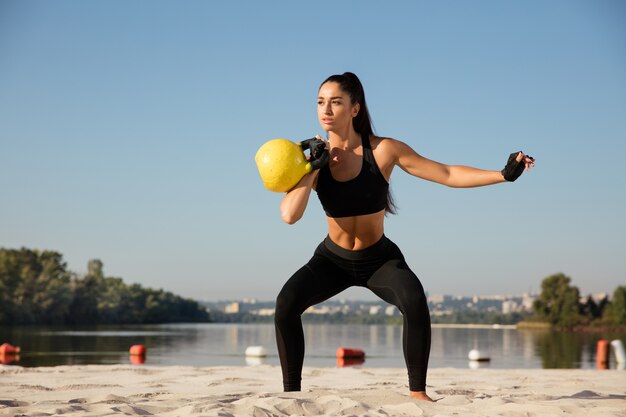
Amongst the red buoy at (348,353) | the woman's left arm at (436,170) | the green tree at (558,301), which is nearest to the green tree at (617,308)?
the green tree at (558,301)

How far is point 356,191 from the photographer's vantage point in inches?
184

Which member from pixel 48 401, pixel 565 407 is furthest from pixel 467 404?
pixel 48 401

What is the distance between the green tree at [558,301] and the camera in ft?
245

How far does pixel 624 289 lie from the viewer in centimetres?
7506

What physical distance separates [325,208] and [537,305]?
76765 millimetres

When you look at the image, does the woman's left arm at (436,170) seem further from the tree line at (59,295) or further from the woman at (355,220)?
the tree line at (59,295)

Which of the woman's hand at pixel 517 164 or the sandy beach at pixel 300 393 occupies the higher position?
the woman's hand at pixel 517 164

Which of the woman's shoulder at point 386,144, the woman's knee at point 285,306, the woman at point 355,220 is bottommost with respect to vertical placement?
the woman's knee at point 285,306

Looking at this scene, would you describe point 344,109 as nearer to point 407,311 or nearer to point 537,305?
point 407,311

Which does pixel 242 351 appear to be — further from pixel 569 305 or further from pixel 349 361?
pixel 569 305

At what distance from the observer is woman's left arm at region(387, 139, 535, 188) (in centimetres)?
480

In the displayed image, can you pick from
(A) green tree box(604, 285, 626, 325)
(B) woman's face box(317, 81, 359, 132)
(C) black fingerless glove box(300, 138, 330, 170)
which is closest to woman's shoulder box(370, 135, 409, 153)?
(B) woman's face box(317, 81, 359, 132)

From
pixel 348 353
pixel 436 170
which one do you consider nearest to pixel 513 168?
pixel 436 170

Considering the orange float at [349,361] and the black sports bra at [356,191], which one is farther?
the orange float at [349,361]
